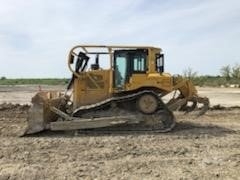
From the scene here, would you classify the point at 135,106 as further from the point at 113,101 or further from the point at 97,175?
the point at 97,175

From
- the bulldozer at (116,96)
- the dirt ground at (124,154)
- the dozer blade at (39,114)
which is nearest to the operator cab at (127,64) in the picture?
the bulldozer at (116,96)

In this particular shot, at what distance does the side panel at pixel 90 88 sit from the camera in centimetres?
1752

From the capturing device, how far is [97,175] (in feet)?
34.1

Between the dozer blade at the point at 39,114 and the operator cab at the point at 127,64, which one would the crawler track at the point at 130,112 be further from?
the dozer blade at the point at 39,114

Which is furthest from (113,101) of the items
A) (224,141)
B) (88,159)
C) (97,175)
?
(97,175)

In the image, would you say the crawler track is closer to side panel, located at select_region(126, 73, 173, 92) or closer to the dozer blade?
side panel, located at select_region(126, 73, 173, 92)

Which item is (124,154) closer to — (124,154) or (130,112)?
(124,154)

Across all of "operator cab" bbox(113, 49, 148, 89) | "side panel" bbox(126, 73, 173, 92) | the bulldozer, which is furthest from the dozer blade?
"side panel" bbox(126, 73, 173, 92)

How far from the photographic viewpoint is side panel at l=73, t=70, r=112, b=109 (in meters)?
17.5

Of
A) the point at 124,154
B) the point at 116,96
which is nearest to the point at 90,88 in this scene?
the point at 116,96

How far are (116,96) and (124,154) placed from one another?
5.15 m

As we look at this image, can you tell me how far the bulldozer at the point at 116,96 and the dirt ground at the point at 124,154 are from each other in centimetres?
52

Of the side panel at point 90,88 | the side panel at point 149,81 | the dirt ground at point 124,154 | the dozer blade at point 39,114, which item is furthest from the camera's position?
the side panel at point 90,88

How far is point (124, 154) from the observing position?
12.5m
